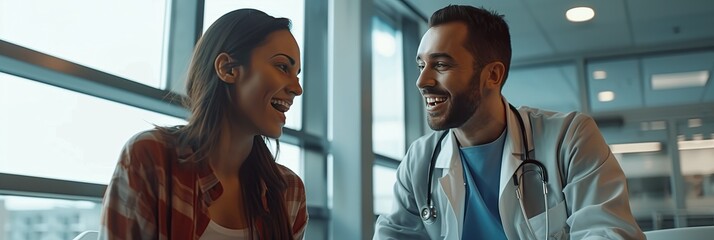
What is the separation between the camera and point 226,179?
1.30 metres

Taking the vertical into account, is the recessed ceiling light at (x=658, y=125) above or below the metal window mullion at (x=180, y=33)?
below

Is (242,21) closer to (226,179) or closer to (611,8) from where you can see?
(226,179)

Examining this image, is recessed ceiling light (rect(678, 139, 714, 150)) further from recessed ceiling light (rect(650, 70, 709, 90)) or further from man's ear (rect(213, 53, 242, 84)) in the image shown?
man's ear (rect(213, 53, 242, 84))

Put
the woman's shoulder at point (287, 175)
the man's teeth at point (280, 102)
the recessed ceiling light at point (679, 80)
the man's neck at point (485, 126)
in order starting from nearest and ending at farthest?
the man's teeth at point (280, 102) < the woman's shoulder at point (287, 175) < the man's neck at point (485, 126) < the recessed ceiling light at point (679, 80)

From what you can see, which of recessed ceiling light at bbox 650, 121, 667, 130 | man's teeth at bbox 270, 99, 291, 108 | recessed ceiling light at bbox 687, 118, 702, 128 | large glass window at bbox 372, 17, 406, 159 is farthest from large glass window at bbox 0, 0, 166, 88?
recessed ceiling light at bbox 687, 118, 702, 128

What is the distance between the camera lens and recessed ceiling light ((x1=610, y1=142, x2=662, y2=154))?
14.0 feet

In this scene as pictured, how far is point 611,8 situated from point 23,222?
3545 millimetres

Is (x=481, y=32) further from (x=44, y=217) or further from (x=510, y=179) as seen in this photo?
(x=44, y=217)

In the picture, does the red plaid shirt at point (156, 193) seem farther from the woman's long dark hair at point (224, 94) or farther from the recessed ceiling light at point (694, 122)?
the recessed ceiling light at point (694, 122)

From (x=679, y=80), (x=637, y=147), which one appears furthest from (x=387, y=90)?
(x=679, y=80)

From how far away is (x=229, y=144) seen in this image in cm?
128

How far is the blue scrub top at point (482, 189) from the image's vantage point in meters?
1.54

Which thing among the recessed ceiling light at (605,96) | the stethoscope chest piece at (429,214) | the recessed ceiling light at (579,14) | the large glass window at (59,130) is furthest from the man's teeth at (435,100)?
the recessed ceiling light at (605,96)

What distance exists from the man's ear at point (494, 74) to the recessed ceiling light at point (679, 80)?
10.3 ft
